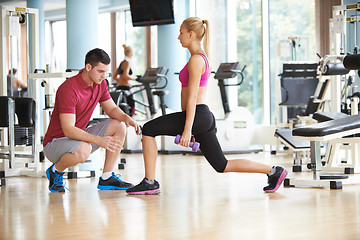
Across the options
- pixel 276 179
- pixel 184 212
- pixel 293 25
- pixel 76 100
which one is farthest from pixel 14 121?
pixel 293 25

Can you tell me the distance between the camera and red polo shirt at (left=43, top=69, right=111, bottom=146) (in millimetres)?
3949

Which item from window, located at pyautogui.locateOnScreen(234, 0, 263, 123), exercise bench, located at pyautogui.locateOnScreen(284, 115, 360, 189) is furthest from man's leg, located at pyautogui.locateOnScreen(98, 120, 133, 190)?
window, located at pyautogui.locateOnScreen(234, 0, 263, 123)

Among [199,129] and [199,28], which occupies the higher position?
[199,28]

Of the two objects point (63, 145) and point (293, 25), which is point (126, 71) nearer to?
point (293, 25)

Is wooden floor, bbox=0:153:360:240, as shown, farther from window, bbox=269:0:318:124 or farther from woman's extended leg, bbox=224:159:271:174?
window, bbox=269:0:318:124

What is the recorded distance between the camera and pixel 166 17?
902 centimetres

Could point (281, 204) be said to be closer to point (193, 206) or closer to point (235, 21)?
point (193, 206)

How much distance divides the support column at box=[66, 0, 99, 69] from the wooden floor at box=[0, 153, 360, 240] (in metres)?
1.33

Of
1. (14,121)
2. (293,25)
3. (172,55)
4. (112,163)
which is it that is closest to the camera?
(112,163)

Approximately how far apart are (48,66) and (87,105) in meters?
1.49

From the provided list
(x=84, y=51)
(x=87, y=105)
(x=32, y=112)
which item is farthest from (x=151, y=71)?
(x=87, y=105)

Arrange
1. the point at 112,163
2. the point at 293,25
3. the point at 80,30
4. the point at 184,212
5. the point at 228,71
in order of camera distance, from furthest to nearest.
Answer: the point at 293,25
the point at 228,71
the point at 80,30
the point at 112,163
the point at 184,212

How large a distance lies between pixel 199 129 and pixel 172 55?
590cm

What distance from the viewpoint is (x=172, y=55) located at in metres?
9.67
